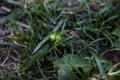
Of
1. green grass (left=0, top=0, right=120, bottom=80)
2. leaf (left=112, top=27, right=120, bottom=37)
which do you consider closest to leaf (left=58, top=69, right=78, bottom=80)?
green grass (left=0, top=0, right=120, bottom=80)

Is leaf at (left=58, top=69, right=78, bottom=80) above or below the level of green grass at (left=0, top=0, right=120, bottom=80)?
below

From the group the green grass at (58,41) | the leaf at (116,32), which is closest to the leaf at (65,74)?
the green grass at (58,41)

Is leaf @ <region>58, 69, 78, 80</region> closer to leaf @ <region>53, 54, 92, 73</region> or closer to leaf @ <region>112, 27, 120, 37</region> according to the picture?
leaf @ <region>53, 54, 92, 73</region>

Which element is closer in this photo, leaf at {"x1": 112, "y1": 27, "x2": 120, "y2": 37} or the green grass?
the green grass

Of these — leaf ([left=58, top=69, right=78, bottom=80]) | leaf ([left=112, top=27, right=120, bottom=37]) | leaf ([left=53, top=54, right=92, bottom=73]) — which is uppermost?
leaf ([left=112, top=27, right=120, bottom=37])

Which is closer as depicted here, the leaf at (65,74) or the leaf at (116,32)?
the leaf at (65,74)

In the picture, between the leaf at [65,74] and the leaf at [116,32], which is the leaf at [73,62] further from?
the leaf at [116,32]

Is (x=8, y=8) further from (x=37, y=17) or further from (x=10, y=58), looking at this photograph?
(x=10, y=58)

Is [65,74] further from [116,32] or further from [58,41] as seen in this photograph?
[116,32]
